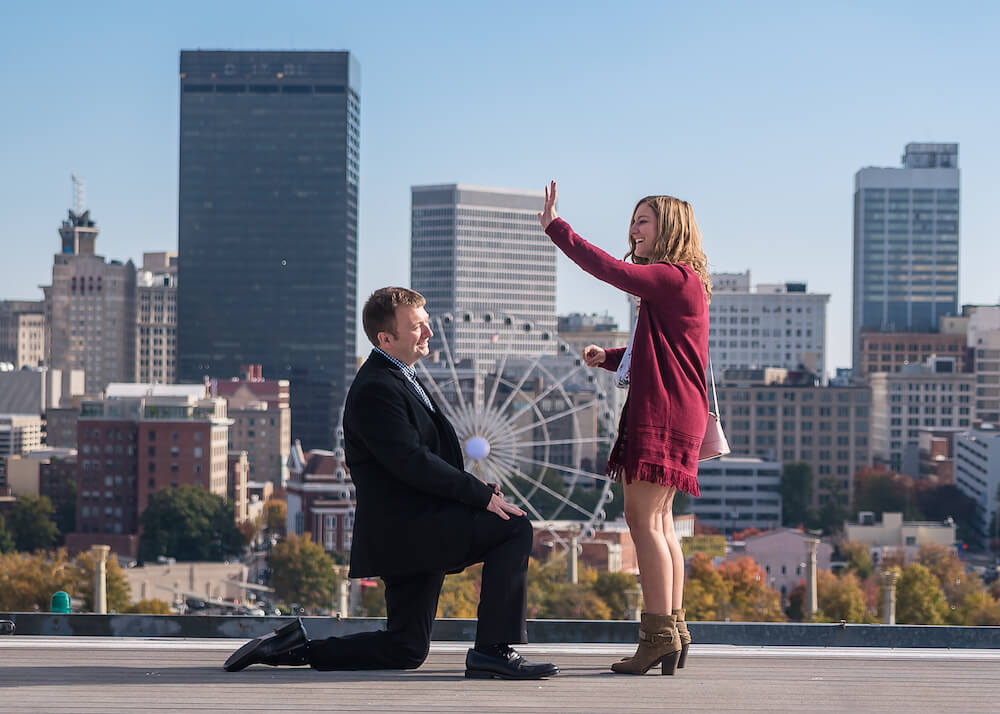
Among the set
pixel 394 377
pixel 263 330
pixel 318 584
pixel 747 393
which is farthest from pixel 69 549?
pixel 394 377

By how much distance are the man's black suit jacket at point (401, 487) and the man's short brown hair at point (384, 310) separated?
0.10 m

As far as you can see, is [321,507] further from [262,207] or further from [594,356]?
[262,207]

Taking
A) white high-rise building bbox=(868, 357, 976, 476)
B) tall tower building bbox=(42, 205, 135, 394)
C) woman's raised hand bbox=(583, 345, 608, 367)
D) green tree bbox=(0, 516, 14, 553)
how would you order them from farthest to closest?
tall tower building bbox=(42, 205, 135, 394)
white high-rise building bbox=(868, 357, 976, 476)
green tree bbox=(0, 516, 14, 553)
woman's raised hand bbox=(583, 345, 608, 367)

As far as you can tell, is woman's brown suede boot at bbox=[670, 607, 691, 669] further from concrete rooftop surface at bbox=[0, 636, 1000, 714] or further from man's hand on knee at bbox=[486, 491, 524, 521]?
man's hand on knee at bbox=[486, 491, 524, 521]

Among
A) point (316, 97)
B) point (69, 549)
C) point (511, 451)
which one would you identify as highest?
point (316, 97)

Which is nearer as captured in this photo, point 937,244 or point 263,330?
point 263,330

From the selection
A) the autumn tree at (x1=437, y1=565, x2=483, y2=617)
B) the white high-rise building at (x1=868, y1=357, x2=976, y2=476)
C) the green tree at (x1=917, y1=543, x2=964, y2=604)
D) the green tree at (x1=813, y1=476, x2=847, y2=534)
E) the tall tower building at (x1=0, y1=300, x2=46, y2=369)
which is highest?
the tall tower building at (x1=0, y1=300, x2=46, y2=369)

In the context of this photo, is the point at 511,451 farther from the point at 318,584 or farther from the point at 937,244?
the point at 937,244

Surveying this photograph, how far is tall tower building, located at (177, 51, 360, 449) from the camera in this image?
471 ft

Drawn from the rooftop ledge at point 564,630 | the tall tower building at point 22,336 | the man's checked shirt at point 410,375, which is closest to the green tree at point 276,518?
the rooftop ledge at point 564,630

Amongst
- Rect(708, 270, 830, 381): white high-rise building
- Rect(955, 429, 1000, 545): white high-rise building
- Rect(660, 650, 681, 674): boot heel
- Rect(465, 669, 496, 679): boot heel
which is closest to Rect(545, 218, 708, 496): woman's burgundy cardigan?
Rect(660, 650, 681, 674): boot heel

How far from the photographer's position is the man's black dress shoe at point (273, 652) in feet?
18.4

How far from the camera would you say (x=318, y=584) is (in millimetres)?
58688

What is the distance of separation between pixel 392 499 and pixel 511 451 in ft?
92.3
